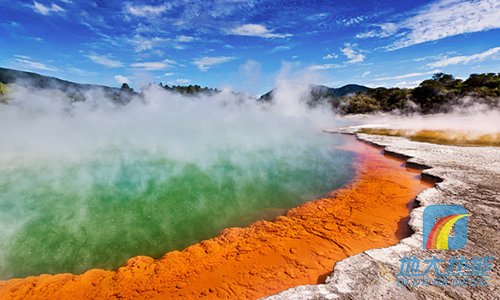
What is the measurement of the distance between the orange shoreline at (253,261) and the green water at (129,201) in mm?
463

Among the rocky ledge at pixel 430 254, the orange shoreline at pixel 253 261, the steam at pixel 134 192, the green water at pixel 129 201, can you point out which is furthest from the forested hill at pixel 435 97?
the orange shoreline at pixel 253 261

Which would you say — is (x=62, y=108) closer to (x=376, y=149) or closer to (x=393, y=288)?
(x=376, y=149)

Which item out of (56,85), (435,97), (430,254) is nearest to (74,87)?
(56,85)

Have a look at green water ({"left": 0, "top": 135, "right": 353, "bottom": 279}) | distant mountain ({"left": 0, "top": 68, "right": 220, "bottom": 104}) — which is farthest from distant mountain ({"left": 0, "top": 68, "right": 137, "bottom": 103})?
green water ({"left": 0, "top": 135, "right": 353, "bottom": 279})

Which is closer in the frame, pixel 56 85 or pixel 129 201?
pixel 129 201

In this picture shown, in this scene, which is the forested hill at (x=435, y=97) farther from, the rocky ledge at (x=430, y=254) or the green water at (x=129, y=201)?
the rocky ledge at (x=430, y=254)

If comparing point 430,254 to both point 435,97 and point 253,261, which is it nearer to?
point 253,261

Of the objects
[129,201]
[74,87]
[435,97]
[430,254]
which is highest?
[74,87]

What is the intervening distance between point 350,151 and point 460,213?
26.7ft

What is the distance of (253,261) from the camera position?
4254 mm

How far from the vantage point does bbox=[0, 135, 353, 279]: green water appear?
489 centimetres

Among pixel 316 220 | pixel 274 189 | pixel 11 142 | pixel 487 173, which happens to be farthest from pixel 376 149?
pixel 11 142

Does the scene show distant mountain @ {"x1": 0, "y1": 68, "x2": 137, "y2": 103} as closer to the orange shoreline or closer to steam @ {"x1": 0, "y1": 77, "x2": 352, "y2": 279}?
steam @ {"x1": 0, "y1": 77, "x2": 352, "y2": 279}

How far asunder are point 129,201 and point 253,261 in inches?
171
